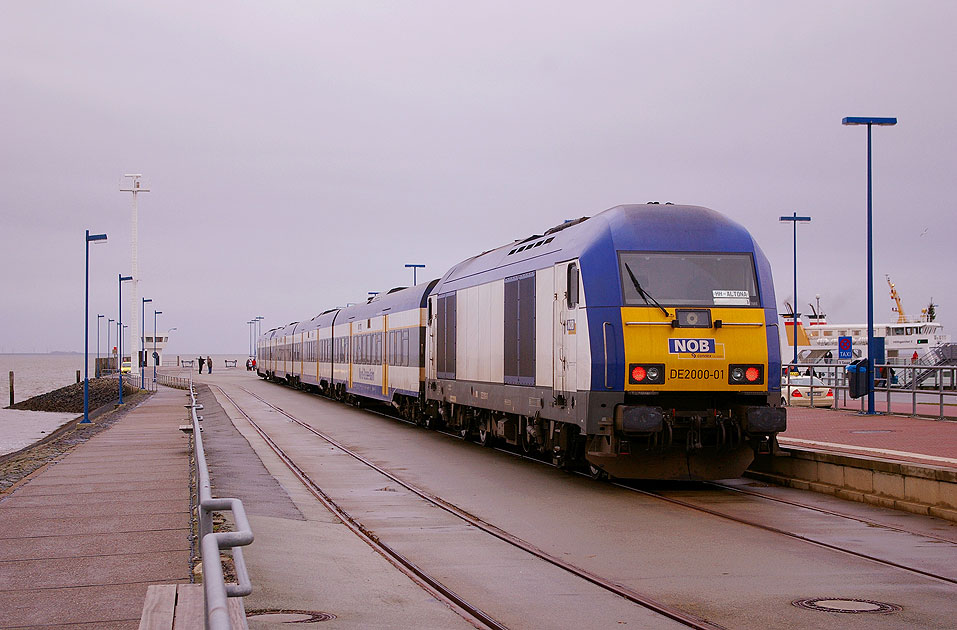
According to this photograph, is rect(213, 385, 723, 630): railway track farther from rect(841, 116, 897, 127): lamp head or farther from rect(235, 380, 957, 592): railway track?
rect(841, 116, 897, 127): lamp head

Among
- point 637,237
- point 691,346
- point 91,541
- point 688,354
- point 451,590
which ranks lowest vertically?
point 451,590

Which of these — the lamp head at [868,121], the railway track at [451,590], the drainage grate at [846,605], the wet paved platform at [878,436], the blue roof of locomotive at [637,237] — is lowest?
the railway track at [451,590]

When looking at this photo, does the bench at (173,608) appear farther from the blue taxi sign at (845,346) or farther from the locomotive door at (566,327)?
the blue taxi sign at (845,346)

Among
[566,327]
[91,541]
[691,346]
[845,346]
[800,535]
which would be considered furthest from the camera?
[845,346]

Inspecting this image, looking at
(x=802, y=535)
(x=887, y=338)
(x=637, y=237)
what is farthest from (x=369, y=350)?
(x=887, y=338)

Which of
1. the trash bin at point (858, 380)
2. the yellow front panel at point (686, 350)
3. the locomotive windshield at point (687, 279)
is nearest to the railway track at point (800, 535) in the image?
the yellow front panel at point (686, 350)

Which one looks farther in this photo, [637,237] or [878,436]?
[878,436]

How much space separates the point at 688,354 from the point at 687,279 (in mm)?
1097

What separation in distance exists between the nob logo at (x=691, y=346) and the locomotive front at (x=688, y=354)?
0.01 metres

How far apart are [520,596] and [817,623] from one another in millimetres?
2215

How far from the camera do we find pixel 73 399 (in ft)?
262

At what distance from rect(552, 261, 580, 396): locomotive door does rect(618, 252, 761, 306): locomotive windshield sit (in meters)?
0.84

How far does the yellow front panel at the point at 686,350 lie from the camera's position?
46.5 feet

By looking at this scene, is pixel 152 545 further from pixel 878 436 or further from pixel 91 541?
pixel 878 436
